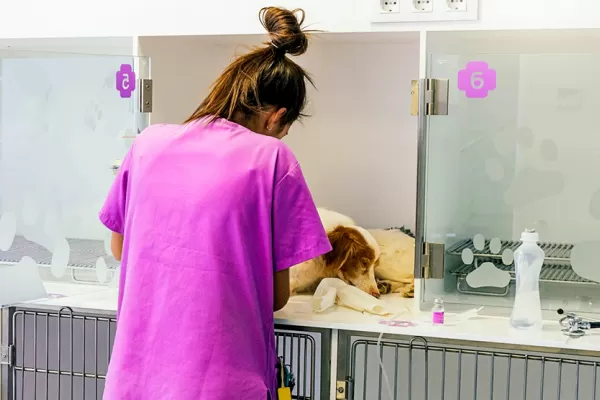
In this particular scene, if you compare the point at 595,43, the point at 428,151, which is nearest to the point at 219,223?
the point at 428,151

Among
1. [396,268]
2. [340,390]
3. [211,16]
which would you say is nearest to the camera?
[340,390]

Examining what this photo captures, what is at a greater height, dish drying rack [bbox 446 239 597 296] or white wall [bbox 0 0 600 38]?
white wall [bbox 0 0 600 38]

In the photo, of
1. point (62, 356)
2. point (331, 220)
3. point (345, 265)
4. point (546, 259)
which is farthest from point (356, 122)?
point (62, 356)

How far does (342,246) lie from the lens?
6.35 ft

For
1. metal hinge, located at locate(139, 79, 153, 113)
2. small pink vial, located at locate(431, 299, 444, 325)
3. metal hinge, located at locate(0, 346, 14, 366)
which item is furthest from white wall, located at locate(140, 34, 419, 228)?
metal hinge, located at locate(0, 346, 14, 366)

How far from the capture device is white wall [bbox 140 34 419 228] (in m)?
2.17

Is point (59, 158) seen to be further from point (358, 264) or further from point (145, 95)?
point (358, 264)

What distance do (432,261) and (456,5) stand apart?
0.53 meters

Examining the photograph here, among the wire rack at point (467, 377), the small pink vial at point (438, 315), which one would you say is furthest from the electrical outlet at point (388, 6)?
the wire rack at point (467, 377)

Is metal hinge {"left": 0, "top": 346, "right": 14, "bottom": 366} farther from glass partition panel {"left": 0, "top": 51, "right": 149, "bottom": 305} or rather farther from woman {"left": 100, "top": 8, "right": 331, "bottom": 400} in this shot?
woman {"left": 100, "top": 8, "right": 331, "bottom": 400}

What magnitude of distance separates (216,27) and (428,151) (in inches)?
21.5

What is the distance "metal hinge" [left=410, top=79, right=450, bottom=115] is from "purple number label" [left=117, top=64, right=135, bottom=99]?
0.64 m

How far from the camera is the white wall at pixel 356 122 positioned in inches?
85.6

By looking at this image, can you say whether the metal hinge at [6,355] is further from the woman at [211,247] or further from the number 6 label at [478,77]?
the number 6 label at [478,77]
